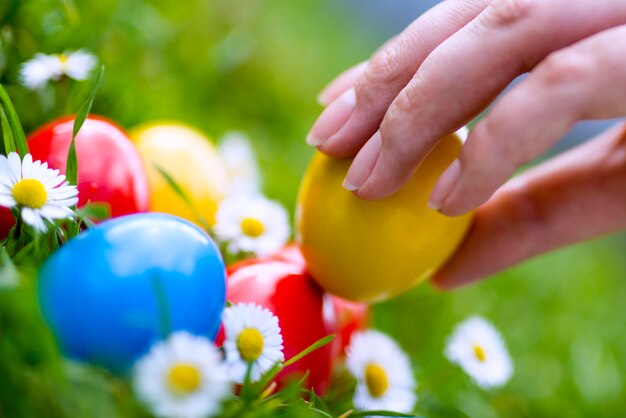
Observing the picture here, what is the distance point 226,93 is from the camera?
1308 mm

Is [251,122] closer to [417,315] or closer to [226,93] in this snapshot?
[226,93]

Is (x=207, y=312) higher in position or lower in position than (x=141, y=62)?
lower

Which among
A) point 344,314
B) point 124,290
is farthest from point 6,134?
point 344,314

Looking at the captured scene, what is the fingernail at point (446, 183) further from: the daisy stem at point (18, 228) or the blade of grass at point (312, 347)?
the daisy stem at point (18, 228)

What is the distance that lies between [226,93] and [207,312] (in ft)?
2.90

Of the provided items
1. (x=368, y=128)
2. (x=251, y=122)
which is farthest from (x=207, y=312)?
(x=251, y=122)

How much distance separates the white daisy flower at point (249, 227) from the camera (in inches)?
26.9

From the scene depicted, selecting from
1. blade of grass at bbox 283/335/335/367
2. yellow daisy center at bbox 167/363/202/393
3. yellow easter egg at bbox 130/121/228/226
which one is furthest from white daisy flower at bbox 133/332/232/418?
yellow easter egg at bbox 130/121/228/226

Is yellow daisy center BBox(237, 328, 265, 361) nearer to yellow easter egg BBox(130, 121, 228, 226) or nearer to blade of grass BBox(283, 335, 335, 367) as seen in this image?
blade of grass BBox(283, 335, 335, 367)

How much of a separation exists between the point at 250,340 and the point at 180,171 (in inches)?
12.5

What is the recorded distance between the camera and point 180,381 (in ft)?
1.24

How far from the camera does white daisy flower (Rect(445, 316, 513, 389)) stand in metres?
0.65

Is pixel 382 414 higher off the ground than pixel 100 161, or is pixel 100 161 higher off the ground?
pixel 100 161

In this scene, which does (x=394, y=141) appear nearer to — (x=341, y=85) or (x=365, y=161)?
(x=365, y=161)
